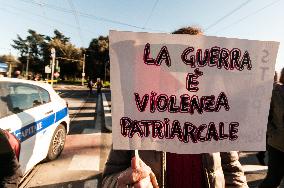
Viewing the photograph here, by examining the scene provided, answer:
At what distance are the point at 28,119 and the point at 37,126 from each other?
0.38 m

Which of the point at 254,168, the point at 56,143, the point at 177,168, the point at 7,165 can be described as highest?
the point at 177,168

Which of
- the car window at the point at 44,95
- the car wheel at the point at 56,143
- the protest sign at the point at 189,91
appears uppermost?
the protest sign at the point at 189,91

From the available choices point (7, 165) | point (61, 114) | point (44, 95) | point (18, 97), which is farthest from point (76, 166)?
point (7, 165)

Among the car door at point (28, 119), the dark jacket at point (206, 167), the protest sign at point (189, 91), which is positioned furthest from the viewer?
the car door at point (28, 119)

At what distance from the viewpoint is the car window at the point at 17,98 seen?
4.14 metres

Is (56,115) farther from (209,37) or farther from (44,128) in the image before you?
(209,37)

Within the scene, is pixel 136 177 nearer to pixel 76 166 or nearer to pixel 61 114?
pixel 76 166

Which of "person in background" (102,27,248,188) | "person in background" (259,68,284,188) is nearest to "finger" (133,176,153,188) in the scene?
"person in background" (102,27,248,188)

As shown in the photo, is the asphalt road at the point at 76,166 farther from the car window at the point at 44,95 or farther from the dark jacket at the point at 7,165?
the dark jacket at the point at 7,165

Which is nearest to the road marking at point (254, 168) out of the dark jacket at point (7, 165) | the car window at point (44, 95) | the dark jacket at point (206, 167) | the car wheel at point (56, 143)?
the car wheel at point (56, 143)

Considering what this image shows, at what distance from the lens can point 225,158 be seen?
2.11 m

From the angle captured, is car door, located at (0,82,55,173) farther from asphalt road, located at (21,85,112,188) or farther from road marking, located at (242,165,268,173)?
road marking, located at (242,165,268,173)

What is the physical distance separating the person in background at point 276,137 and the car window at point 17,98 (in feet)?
10.7

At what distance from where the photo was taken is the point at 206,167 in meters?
1.91
